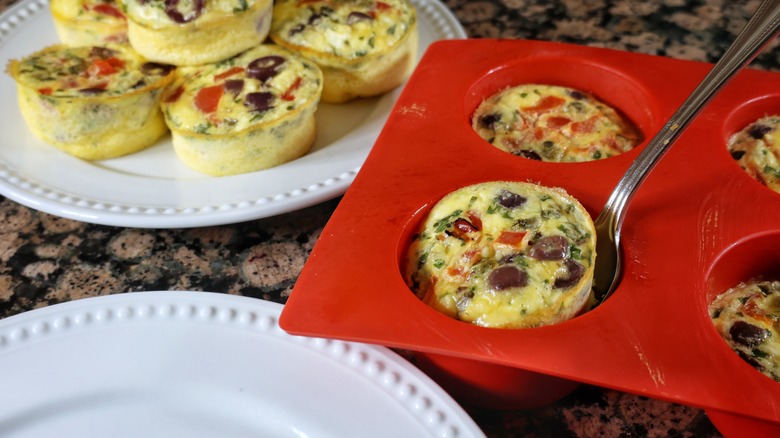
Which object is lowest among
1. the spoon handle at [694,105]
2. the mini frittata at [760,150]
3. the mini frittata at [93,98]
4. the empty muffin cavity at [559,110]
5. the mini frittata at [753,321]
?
the mini frittata at [93,98]

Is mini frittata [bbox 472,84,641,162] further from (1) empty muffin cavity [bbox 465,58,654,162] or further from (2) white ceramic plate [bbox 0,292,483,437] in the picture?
(2) white ceramic plate [bbox 0,292,483,437]

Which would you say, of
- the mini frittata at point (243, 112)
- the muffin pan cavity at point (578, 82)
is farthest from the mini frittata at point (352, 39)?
the muffin pan cavity at point (578, 82)

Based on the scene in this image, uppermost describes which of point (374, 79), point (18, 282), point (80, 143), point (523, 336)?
point (523, 336)

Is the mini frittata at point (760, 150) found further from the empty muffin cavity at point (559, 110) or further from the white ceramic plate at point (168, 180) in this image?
the white ceramic plate at point (168, 180)

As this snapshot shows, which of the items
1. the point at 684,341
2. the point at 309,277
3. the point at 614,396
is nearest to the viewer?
the point at 684,341

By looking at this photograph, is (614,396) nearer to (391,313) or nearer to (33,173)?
(391,313)

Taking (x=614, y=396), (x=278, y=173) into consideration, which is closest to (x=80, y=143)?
(x=278, y=173)
